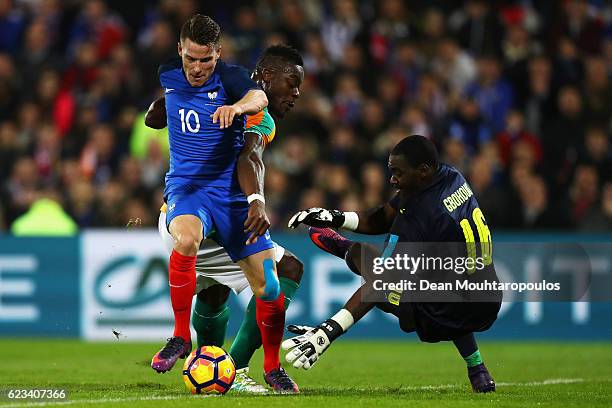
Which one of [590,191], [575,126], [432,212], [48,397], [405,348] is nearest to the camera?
[48,397]

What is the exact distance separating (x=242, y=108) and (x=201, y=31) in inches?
25.4

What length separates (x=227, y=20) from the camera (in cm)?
1753

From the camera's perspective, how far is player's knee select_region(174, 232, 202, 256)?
24.5 feet

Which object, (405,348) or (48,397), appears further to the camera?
(405,348)

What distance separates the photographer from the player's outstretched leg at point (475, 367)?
805 centimetres

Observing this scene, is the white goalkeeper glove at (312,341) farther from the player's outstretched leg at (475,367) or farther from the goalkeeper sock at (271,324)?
the player's outstretched leg at (475,367)

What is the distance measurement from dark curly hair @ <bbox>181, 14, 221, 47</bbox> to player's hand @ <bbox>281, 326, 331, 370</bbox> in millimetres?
1987

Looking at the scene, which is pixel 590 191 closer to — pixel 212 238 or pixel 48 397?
pixel 212 238

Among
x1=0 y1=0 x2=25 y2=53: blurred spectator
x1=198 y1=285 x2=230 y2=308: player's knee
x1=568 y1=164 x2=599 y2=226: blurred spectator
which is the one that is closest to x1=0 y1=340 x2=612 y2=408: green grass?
x1=198 y1=285 x2=230 y2=308: player's knee

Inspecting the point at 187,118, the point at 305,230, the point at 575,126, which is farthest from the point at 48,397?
the point at 575,126

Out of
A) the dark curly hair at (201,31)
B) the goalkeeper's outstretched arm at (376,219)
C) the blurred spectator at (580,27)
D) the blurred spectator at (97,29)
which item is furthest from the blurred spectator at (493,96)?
the dark curly hair at (201,31)

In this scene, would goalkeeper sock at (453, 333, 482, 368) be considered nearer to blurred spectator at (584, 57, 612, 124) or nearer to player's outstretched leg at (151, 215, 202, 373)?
player's outstretched leg at (151, 215, 202, 373)

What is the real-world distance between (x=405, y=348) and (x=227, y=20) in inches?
269

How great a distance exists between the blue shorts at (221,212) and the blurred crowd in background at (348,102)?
613 cm
